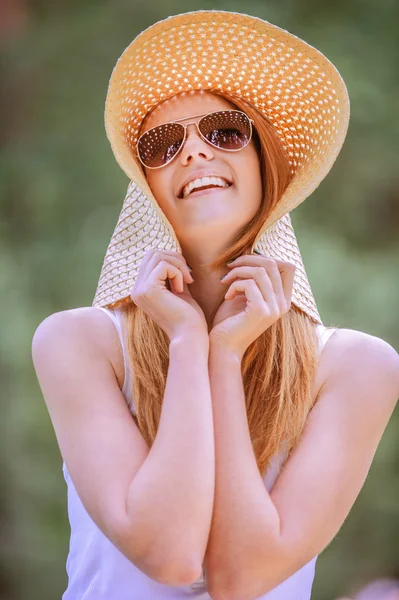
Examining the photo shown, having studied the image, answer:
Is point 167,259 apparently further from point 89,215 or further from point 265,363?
→ point 89,215

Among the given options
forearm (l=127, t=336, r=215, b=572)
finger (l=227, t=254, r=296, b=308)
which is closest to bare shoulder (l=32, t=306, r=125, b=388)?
forearm (l=127, t=336, r=215, b=572)

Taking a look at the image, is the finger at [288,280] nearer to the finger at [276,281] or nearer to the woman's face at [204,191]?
the finger at [276,281]

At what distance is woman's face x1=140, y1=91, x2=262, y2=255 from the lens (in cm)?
191

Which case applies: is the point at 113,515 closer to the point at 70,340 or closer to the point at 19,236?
the point at 70,340

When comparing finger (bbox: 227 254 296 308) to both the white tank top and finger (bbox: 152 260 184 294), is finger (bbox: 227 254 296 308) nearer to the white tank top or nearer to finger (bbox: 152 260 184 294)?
finger (bbox: 152 260 184 294)

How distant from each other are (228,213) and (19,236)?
3340mm

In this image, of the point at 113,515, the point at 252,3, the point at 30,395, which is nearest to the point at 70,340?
the point at 113,515

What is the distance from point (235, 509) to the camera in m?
1.62

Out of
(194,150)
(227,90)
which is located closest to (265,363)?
(194,150)

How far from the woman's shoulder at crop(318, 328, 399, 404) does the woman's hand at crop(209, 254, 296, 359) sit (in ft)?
0.54

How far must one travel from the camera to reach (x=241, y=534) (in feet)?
5.25

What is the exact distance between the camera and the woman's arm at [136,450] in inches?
61.8

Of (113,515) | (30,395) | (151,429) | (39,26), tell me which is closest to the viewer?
(113,515)

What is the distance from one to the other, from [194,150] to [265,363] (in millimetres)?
531
